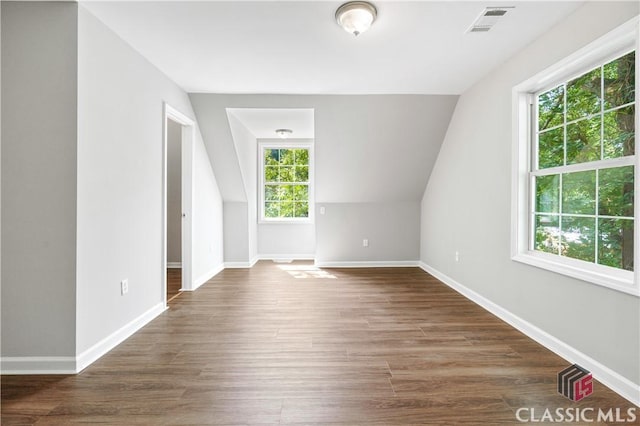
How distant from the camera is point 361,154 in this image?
15.5ft

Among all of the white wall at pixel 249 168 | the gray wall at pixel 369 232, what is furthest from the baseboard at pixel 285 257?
the gray wall at pixel 369 232

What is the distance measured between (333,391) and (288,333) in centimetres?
91

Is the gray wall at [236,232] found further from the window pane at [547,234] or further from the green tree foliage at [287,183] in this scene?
the window pane at [547,234]

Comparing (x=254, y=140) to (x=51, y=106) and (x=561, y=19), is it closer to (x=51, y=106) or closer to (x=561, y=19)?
(x=51, y=106)

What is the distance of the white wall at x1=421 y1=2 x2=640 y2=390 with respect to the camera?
1936 millimetres

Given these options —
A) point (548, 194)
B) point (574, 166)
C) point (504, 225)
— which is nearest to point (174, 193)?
point (504, 225)

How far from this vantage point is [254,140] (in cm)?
607

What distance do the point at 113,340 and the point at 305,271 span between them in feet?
9.91

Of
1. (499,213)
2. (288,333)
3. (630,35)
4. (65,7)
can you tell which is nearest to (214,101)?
(65,7)

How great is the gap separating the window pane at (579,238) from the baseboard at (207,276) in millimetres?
3970

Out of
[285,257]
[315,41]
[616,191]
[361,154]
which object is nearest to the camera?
[616,191]

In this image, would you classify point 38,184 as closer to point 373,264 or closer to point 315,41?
point 315,41

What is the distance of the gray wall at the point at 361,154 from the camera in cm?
408

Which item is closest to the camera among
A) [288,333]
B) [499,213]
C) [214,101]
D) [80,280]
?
[80,280]
